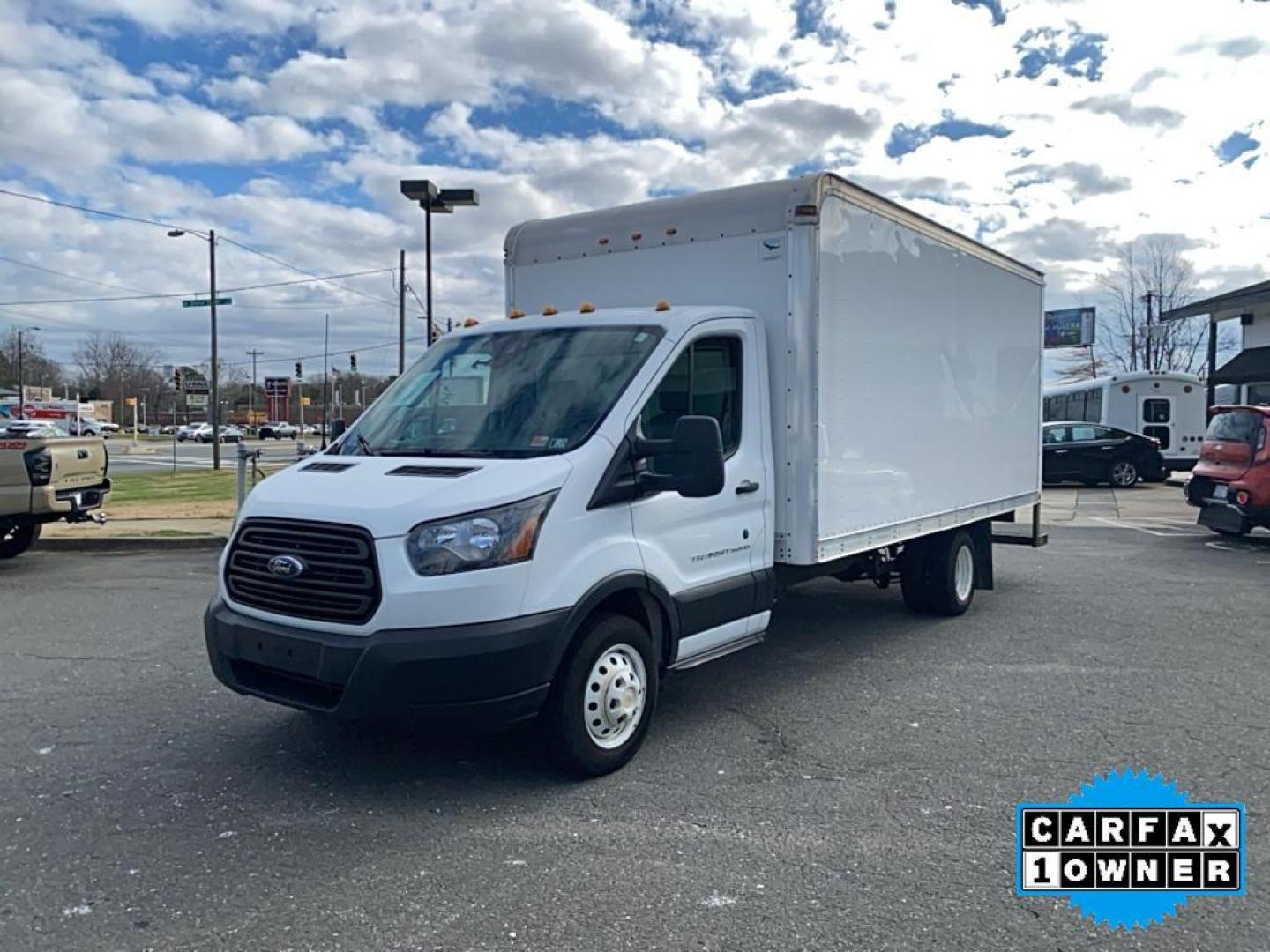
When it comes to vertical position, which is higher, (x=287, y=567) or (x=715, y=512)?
(x=715, y=512)

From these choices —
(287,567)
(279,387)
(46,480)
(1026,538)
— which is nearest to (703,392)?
(287,567)

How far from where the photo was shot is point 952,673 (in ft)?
21.4

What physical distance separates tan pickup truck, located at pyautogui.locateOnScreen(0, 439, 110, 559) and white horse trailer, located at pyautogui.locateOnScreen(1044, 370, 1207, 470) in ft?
74.8

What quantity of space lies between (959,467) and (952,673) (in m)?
1.82

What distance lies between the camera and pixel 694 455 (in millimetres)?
4449

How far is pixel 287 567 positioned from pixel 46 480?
775 cm

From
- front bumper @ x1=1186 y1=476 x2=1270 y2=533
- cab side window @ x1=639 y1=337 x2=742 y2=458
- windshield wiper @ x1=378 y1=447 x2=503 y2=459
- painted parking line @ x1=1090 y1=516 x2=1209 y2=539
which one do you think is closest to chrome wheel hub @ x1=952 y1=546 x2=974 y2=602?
cab side window @ x1=639 y1=337 x2=742 y2=458

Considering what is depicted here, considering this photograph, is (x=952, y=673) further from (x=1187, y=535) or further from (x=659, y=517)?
(x=1187, y=535)

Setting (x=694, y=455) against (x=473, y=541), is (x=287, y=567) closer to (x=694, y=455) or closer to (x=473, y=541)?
(x=473, y=541)

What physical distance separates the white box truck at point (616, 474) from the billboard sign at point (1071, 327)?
50.2 meters

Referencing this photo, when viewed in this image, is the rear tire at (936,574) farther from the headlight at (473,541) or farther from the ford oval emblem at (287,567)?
the ford oval emblem at (287,567)

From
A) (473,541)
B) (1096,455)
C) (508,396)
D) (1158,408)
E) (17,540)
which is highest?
(1158,408)

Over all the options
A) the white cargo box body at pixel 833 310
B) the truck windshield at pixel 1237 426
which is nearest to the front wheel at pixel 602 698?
the white cargo box body at pixel 833 310

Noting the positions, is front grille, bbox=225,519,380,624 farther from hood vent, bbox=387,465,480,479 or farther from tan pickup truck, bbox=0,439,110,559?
tan pickup truck, bbox=0,439,110,559
